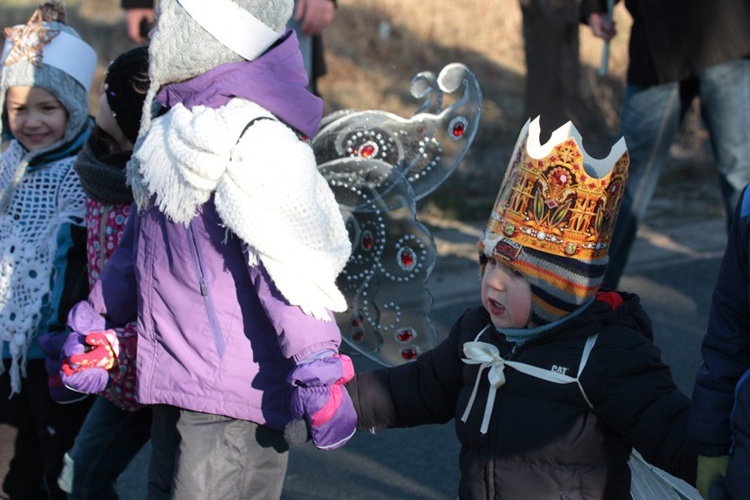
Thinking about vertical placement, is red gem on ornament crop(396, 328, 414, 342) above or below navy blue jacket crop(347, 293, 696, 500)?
below

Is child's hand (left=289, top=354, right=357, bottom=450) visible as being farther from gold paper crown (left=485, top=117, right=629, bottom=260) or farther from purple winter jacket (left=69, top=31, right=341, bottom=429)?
gold paper crown (left=485, top=117, right=629, bottom=260)

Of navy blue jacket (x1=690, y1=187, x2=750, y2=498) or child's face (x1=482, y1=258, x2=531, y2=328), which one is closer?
navy blue jacket (x1=690, y1=187, x2=750, y2=498)

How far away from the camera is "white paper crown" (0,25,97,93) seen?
334 cm

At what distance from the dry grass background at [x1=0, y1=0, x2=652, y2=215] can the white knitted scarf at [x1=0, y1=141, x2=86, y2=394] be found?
4494 millimetres

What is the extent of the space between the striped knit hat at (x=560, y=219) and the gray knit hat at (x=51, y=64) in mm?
1583

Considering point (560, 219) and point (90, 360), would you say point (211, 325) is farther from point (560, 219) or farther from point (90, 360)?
point (560, 219)

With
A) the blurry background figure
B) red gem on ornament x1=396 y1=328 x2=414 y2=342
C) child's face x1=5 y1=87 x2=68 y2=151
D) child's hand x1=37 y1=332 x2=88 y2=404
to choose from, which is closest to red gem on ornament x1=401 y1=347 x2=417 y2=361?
red gem on ornament x1=396 y1=328 x2=414 y2=342

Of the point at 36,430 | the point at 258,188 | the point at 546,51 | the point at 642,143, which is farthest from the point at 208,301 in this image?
the point at 546,51

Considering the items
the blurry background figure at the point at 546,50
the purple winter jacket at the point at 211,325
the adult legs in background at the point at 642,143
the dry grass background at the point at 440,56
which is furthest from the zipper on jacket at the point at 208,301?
the blurry background figure at the point at 546,50

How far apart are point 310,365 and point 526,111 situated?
6447mm

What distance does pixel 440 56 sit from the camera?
41.1 ft

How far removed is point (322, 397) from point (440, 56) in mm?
10486

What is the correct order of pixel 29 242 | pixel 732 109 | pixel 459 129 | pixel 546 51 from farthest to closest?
1. pixel 546 51
2. pixel 732 109
3. pixel 29 242
4. pixel 459 129

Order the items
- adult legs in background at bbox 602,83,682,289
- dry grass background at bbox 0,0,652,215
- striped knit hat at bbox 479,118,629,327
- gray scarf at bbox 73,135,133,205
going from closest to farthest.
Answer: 1. striped knit hat at bbox 479,118,629,327
2. gray scarf at bbox 73,135,133,205
3. adult legs in background at bbox 602,83,682,289
4. dry grass background at bbox 0,0,652,215
